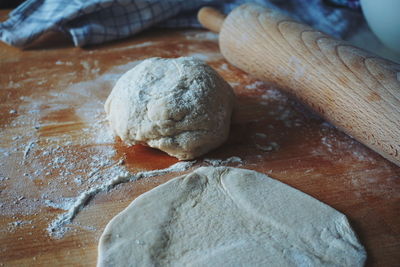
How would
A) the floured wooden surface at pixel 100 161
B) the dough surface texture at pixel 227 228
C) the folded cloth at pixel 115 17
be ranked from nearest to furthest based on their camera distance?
the dough surface texture at pixel 227 228 < the floured wooden surface at pixel 100 161 < the folded cloth at pixel 115 17

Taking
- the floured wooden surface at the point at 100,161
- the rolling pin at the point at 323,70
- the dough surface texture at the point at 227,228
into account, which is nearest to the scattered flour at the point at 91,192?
the floured wooden surface at the point at 100,161

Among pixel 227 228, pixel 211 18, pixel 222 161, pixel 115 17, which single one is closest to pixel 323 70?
pixel 222 161

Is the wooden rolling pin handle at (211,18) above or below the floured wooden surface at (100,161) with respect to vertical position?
above

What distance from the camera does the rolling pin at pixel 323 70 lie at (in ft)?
3.88

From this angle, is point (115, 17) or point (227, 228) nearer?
point (227, 228)

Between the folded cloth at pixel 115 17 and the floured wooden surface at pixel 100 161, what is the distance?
0.82 ft

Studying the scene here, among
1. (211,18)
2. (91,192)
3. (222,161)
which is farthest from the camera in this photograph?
(211,18)

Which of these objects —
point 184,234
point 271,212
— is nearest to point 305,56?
point 271,212

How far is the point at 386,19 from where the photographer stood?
5.35ft

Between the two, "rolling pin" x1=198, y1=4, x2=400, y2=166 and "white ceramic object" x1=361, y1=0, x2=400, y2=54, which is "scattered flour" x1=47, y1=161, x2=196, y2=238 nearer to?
"rolling pin" x1=198, y1=4, x2=400, y2=166

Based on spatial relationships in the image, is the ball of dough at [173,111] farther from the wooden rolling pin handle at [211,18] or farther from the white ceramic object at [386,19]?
the white ceramic object at [386,19]

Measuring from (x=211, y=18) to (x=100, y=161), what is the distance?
1.05m

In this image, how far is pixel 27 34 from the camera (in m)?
1.92

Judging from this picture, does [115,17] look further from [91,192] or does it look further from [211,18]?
[91,192]
